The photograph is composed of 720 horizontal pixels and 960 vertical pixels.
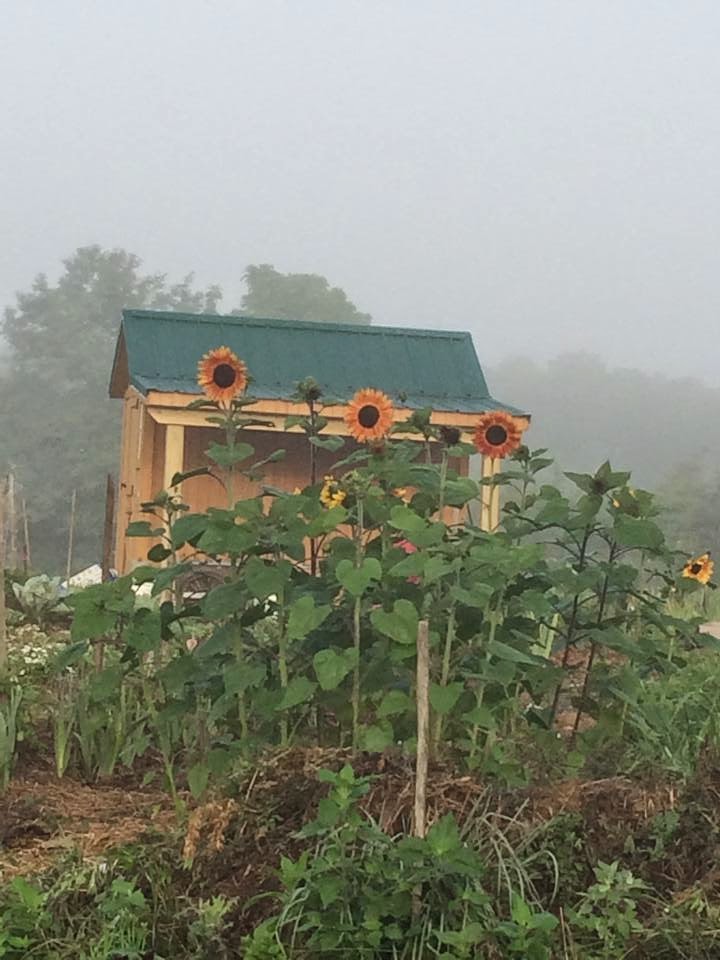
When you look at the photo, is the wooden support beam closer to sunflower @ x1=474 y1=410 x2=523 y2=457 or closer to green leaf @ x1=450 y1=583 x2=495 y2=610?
sunflower @ x1=474 y1=410 x2=523 y2=457

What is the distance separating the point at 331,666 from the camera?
3.49 metres

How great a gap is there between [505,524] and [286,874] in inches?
61.9

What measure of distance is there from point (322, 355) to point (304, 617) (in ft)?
33.8

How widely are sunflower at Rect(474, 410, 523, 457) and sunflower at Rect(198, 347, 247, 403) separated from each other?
0.78 m

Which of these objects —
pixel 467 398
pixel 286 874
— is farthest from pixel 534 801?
pixel 467 398

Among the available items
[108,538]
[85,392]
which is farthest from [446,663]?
[85,392]

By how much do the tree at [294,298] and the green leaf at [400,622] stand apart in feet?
99.2

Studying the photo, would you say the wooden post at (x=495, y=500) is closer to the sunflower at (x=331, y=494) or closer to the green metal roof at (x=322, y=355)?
the sunflower at (x=331, y=494)

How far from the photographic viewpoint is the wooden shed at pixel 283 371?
1311 centimetres

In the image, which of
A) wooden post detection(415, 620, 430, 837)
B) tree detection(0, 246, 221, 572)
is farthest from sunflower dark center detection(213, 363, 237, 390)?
tree detection(0, 246, 221, 572)

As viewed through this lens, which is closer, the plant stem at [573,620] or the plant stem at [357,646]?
the plant stem at [357,646]

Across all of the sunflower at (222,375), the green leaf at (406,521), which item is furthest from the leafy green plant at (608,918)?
the sunflower at (222,375)

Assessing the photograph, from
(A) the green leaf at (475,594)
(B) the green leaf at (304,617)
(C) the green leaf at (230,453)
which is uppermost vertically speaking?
Answer: (C) the green leaf at (230,453)

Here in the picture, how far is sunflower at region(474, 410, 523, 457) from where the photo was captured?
4379mm
